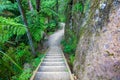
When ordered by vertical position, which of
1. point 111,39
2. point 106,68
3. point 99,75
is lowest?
point 99,75

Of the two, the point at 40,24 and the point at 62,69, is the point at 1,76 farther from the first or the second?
the point at 40,24

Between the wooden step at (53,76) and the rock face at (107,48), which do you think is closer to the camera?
the rock face at (107,48)

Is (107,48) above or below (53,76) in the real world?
above

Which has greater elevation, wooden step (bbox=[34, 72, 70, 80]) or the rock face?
the rock face

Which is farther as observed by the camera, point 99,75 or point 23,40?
point 23,40

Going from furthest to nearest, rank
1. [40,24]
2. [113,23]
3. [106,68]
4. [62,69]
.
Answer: [40,24] → [62,69] → [113,23] → [106,68]

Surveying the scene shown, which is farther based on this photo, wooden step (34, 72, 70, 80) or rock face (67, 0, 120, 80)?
wooden step (34, 72, 70, 80)

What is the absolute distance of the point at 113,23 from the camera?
132 inches

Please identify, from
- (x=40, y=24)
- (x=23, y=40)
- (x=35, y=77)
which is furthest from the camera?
(x=23, y=40)

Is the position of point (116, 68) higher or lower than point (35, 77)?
higher

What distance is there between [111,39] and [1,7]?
26.2ft

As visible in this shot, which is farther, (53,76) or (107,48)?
(53,76)

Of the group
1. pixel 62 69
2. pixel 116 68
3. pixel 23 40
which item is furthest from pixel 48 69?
pixel 23 40

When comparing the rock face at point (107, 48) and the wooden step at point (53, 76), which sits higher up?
the rock face at point (107, 48)
